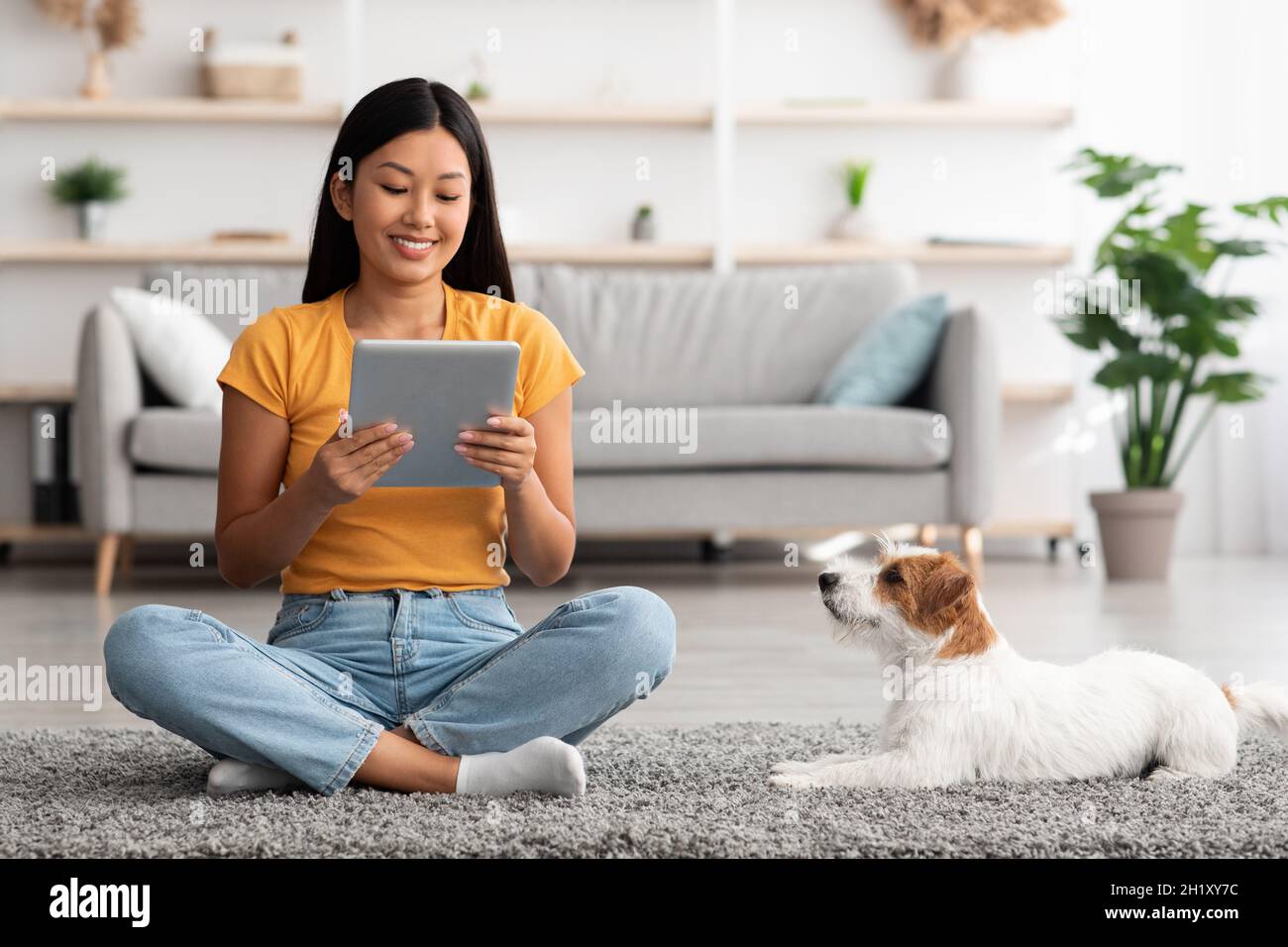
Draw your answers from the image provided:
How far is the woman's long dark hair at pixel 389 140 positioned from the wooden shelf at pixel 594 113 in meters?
3.49

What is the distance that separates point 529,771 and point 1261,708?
2.56 feet

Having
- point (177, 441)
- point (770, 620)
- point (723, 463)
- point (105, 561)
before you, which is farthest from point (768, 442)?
point (105, 561)

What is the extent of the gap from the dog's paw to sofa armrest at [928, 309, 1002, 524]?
2397mm

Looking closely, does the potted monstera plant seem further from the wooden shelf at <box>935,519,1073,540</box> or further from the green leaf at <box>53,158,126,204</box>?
the green leaf at <box>53,158,126,204</box>

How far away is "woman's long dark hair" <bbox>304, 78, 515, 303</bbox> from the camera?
1433mm

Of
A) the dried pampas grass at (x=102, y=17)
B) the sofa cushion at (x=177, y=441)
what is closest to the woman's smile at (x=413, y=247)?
the sofa cushion at (x=177, y=441)

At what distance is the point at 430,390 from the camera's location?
4.25 feet

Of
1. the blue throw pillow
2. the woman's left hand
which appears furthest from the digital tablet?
the blue throw pillow

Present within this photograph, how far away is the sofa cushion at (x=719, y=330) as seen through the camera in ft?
14.3

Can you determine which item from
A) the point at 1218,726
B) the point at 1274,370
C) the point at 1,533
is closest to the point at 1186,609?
the point at 1218,726

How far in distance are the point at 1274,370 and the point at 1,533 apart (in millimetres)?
4541

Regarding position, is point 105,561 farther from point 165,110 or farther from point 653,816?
point 653,816

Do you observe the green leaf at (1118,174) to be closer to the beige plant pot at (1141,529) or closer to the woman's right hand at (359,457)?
the beige plant pot at (1141,529)

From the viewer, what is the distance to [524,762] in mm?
1354
